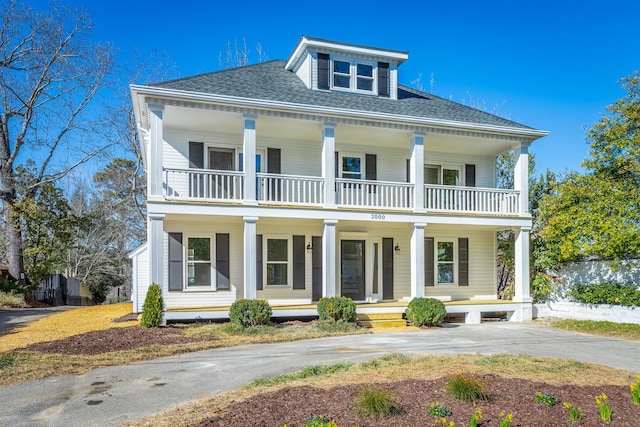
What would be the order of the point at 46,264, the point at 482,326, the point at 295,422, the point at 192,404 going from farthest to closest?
the point at 46,264
the point at 482,326
the point at 192,404
the point at 295,422

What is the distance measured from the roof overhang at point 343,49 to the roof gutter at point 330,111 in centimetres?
329

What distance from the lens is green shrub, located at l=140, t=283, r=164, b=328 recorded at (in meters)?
12.4

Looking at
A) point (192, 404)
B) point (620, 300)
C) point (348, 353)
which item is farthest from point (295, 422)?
point (620, 300)

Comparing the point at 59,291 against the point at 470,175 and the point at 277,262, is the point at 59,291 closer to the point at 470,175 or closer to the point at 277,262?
the point at 277,262

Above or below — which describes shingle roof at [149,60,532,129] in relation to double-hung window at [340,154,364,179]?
above

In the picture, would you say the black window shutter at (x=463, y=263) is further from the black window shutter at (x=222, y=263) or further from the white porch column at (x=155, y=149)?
the white porch column at (x=155, y=149)

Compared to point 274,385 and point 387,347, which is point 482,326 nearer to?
point 387,347

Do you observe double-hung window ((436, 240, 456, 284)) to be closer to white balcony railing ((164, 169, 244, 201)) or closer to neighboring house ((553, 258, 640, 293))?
neighboring house ((553, 258, 640, 293))

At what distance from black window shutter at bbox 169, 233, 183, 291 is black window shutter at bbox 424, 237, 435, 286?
324 inches

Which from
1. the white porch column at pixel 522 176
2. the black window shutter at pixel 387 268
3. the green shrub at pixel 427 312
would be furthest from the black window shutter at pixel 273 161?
the white porch column at pixel 522 176

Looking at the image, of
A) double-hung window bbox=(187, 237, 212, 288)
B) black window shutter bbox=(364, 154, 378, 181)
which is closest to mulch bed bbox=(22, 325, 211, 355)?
double-hung window bbox=(187, 237, 212, 288)

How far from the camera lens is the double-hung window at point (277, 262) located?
51.6 feet

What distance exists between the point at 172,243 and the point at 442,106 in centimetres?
1032

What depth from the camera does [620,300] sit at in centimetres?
1394
